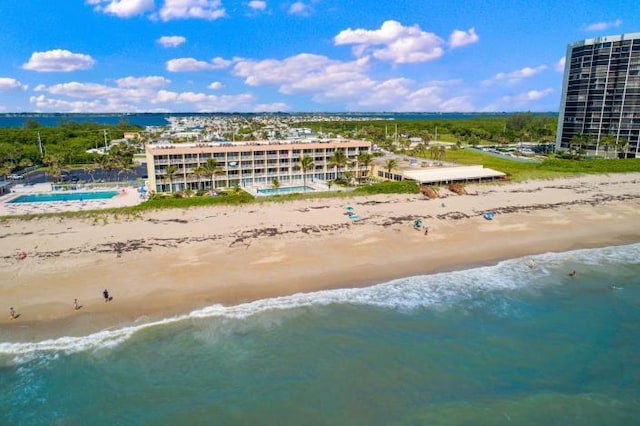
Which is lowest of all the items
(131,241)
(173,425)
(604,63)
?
(173,425)

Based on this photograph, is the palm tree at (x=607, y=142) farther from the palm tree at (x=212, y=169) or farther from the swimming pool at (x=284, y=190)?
the palm tree at (x=212, y=169)

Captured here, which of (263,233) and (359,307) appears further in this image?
(263,233)

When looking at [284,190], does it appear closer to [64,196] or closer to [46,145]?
[64,196]

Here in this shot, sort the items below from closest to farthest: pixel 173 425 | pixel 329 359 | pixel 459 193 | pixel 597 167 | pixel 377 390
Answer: pixel 173 425 → pixel 377 390 → pixel 329 359 → pixel 459 193 → pixel 597 167

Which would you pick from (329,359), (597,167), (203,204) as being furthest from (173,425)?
(597,167)

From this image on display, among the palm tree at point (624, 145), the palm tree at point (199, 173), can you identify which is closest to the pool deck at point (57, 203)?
the palm tree at point (199, 173)

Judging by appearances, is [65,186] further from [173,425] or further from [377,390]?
[377,390]
